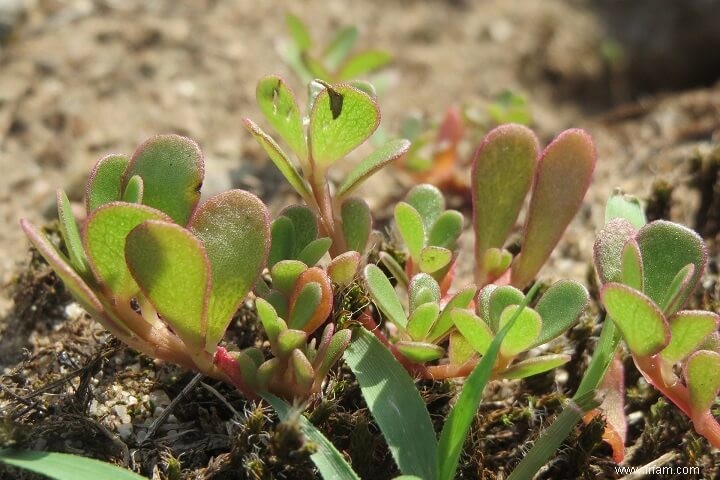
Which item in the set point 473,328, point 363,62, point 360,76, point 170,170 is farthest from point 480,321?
point 360,76

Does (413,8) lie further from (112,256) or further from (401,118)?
(112,256)

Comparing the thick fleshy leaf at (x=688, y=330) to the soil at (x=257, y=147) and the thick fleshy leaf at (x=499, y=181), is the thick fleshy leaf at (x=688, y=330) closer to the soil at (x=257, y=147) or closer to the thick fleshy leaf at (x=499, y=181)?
the soil at (x=257, y=147)

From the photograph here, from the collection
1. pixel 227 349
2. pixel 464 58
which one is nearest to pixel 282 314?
pixel 227 349

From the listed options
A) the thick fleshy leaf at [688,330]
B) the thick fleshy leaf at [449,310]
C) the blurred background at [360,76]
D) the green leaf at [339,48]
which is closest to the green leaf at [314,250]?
the thick fleshy leaf at [449,310]

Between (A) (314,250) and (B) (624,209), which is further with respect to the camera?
(B) (624,209)

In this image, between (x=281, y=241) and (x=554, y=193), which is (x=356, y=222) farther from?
(x=554, y=193)
